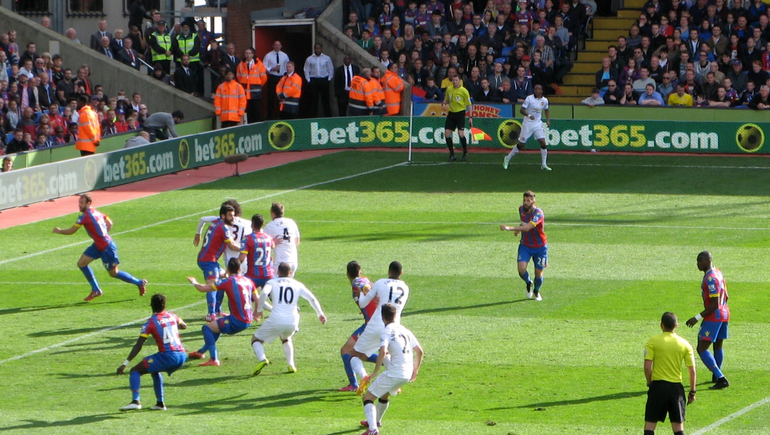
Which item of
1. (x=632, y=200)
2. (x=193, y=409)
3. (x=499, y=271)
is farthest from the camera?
(x=632, y=200)

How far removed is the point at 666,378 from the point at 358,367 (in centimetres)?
358

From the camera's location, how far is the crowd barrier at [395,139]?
102ft

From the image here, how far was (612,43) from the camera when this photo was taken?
129ft

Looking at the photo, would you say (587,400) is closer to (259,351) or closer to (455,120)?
(259,351)

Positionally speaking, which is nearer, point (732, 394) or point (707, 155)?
point (732, 394)

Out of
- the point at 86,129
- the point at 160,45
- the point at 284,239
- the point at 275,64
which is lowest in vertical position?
the point at 284,239

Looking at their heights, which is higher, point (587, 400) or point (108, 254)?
point (108, 254)

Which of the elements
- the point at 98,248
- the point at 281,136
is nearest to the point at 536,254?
the point at 98,248

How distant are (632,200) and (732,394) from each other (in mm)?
14269

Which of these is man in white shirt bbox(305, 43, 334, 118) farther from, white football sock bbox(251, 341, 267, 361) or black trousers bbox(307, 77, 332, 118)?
white football sock bbox(251, 341, 267, 361)

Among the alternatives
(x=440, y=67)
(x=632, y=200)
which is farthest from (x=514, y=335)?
(x=440, y=67)

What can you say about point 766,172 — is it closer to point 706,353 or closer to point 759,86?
point 759,86

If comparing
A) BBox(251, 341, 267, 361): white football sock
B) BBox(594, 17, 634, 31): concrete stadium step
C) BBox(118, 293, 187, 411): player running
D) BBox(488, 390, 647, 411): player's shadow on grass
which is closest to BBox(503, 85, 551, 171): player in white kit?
BBox(594, 17, 634, 31): concrete stadium step

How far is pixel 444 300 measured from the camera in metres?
19.1
